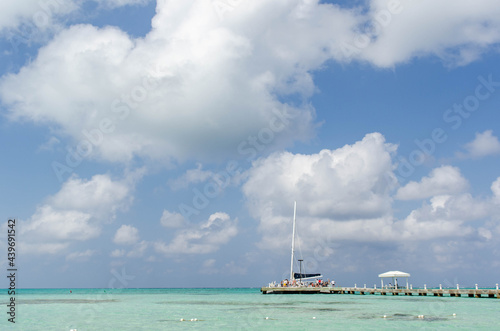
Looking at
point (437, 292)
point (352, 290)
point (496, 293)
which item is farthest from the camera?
point (352, 290)

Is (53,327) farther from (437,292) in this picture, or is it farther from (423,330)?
(437,292)

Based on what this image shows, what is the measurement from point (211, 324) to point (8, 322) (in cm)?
1799

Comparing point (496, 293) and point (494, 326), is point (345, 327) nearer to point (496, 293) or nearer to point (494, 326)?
point (494, 326)

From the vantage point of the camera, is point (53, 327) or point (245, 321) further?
point (245, 321)

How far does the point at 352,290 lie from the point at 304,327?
5325 centimetres

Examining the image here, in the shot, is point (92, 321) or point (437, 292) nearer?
point (92, 321)

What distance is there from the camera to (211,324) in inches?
1314

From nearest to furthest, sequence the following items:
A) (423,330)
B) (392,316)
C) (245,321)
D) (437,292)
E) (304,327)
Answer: (423,330), (304,327), (245,321), (392,316), (437,292)

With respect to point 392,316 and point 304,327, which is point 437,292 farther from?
point 304,327

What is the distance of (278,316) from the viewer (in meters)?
38.8

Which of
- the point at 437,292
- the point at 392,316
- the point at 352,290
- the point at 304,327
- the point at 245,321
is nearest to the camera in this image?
the point at 304,327

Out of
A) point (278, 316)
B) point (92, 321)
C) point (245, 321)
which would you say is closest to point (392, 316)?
point (278, 316)

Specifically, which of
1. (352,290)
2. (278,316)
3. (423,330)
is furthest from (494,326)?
(352,290)

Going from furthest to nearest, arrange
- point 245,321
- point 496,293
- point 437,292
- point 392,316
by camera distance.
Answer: point 437,292 → point 496,293 → point 392,316 → point 245,321
